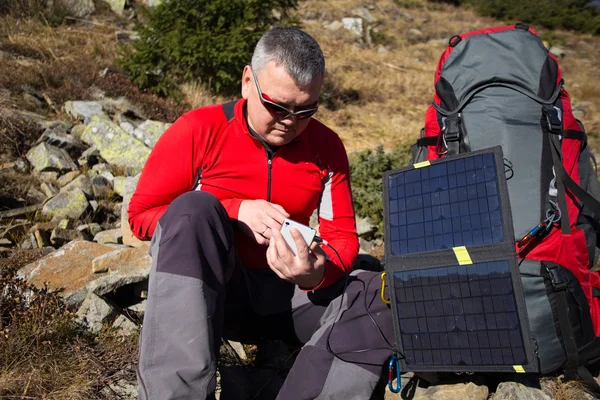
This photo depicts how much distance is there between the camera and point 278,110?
2.31 meters

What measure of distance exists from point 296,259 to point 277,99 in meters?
0.74

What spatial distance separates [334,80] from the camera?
11797 mm

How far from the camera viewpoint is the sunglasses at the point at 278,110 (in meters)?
2.28

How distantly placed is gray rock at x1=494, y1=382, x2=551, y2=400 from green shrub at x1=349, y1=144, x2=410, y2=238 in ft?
8.15

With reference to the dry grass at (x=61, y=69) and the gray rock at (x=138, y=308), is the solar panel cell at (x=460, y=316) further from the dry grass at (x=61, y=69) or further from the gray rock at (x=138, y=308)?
the dry grass at (x=61, y=69)

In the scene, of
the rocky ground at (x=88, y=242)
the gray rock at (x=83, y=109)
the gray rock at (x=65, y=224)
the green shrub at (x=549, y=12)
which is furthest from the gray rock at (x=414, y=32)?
the gray rock at (x=65, y=224)

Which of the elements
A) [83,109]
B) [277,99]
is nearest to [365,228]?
[277,99]

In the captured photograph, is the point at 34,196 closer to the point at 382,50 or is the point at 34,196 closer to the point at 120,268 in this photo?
the point at 120,268

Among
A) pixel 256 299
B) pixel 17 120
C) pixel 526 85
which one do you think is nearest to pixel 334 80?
pixel 17 120

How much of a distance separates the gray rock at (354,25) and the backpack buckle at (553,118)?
13.6 metres

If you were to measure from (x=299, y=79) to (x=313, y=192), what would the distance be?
646mm

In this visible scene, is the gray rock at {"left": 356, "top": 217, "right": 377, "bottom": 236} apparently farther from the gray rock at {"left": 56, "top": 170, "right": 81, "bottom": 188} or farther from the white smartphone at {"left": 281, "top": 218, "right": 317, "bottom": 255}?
the gray rock at {"left": 56, "top": 170, "right": 81, "bottom": 188}

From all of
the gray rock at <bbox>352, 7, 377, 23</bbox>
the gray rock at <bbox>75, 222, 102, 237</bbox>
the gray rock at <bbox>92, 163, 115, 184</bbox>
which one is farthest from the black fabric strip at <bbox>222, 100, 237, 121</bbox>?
the gray rock at <bbox>352, 7, 377, 23</bbox>

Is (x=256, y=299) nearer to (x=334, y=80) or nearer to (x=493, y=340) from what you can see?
(x=493, y=340)
